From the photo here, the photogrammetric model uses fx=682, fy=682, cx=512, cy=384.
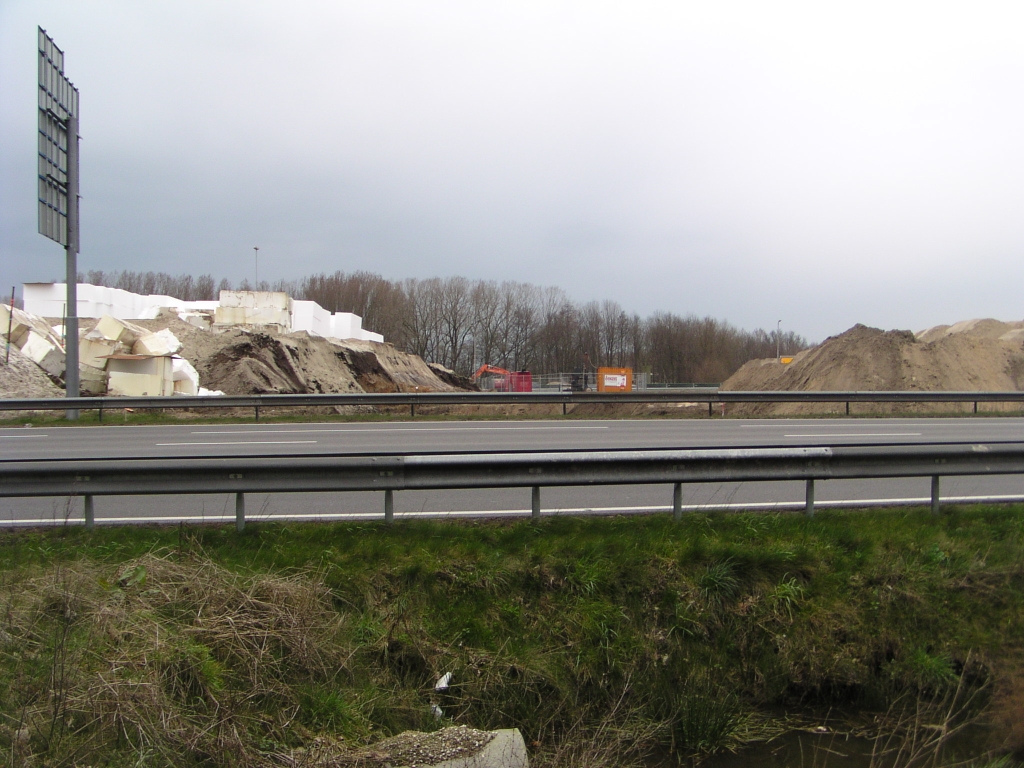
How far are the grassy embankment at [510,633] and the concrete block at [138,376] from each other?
63.9 ft

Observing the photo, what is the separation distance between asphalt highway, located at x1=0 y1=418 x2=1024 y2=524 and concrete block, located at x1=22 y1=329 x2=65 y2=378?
411 inches

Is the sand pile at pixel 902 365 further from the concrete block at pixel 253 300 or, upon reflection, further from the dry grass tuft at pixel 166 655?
the concrete block at pixel 253 300

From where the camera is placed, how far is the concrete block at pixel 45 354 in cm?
2434

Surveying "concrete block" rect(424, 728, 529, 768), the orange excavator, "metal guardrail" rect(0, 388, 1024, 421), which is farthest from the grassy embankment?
the orange excavator

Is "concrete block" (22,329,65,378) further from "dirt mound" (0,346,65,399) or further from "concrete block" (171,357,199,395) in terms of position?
"concrete block" (171,357,199,395)

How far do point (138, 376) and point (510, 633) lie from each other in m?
22.3

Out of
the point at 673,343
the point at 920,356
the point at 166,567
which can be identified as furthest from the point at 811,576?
the point at 673,343

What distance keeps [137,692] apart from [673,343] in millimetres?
95987

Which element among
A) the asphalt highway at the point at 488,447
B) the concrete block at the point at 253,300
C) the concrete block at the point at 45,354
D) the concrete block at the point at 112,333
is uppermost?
the concrete block at the point at 253,300

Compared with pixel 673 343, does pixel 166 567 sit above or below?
below

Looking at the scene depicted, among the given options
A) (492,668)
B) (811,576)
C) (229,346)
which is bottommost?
(492,668)

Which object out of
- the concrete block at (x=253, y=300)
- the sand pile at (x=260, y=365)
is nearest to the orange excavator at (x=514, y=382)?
the sand pile at (x=260, y=365)

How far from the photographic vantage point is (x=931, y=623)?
5027 mm

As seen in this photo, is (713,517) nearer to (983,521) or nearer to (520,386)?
(983,521)
